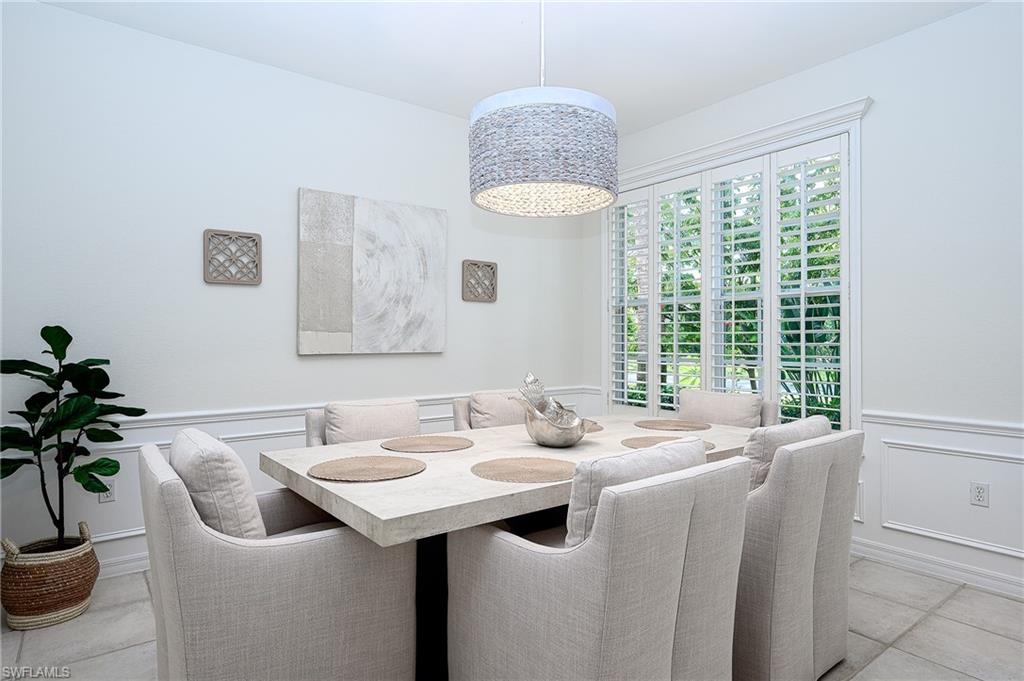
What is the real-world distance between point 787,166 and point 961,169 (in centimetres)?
90

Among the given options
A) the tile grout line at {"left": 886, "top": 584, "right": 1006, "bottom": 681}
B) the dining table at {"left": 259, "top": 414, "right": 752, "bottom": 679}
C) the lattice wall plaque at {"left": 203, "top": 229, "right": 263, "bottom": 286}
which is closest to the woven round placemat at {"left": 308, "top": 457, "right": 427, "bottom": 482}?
the dining table at {"left": 259, "top": 414, "right": 752, "bottom": 679}

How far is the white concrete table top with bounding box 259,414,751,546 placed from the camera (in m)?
1.54

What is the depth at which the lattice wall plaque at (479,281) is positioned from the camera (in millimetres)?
4379

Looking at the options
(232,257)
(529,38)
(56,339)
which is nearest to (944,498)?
(529,38)

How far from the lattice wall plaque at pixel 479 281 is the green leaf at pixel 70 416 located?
240 cm

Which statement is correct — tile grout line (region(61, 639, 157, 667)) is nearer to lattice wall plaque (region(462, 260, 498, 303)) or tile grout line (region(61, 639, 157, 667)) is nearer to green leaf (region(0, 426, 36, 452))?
green leaf (region(0, 426, 36, 452))

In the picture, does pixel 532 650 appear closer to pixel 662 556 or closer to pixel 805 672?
pixel 662 556

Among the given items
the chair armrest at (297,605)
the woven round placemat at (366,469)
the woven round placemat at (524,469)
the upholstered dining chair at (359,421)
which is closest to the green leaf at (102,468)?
the upholstered dining chair at (359,421)

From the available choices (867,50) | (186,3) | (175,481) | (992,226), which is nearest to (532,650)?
(175,481)

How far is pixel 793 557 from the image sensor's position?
6.03 feet

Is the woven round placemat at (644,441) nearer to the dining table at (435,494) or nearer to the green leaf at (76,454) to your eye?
the dining table at (435,494)

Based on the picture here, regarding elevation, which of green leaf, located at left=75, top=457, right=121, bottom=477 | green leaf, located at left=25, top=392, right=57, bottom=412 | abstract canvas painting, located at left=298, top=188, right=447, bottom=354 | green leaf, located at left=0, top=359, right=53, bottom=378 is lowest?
green leaf, located at left=75, top=457, right=121, bottom=477

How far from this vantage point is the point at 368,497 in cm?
168

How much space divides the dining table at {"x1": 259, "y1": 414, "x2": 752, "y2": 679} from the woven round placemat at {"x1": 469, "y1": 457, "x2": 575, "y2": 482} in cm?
3
